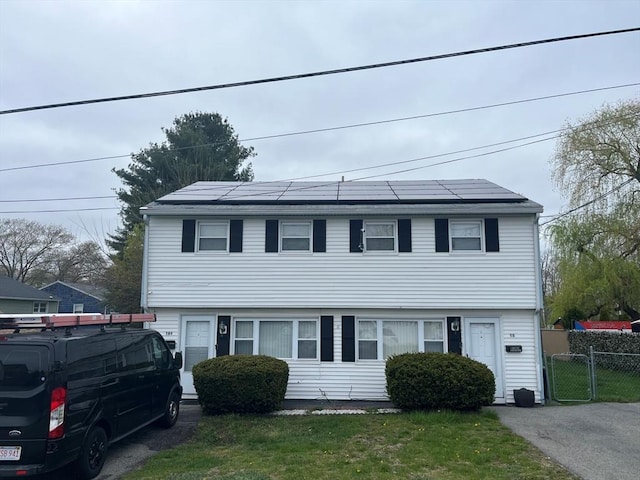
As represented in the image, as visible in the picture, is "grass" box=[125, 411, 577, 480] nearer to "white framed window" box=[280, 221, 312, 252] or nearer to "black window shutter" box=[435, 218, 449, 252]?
"black window shutter" box=[435, 218, 449, 252]

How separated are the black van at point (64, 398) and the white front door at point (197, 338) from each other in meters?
4.84

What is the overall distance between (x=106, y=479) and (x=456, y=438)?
218 inches

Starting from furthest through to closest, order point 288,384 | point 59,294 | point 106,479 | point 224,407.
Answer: point 59,294
point 288,384
point 224,407
point 106,479

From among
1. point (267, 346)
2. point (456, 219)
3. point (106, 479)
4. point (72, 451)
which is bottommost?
point (106, 479)

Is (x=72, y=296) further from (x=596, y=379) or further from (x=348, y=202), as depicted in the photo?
(x=596, y=379)

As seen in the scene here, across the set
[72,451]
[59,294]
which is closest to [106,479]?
[72,451]

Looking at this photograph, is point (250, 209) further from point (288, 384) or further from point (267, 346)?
point (288, 384)

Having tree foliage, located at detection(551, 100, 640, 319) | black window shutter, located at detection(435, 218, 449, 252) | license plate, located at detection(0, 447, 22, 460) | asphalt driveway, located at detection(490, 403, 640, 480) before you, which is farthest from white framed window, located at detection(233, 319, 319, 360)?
tree foliage, located at detection(551, 100, 640, 319)

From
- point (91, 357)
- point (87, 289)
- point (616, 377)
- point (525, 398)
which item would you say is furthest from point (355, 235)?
point (87, 289)

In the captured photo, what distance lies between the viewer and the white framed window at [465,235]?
43.0 ft

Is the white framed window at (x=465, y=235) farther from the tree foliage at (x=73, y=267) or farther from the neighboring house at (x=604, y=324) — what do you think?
the tree foliage at (x=73, y=267)

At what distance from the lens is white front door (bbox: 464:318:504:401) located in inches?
503

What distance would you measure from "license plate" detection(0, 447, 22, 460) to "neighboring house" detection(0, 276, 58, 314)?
32.1m

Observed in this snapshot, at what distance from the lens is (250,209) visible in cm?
1325
